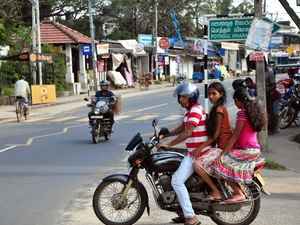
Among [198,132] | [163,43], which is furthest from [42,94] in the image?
[198,132]

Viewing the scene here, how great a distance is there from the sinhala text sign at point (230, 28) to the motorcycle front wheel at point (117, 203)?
5.97 meters

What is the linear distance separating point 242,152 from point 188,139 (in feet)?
2.07

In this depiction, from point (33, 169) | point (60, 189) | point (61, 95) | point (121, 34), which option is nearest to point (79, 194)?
point (60, 189)

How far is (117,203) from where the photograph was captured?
20.9 feet

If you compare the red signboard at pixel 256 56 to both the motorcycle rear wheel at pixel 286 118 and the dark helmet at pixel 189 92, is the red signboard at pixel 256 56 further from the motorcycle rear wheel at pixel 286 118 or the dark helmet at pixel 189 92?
the motorcycle rear wheel at pixel 286 118

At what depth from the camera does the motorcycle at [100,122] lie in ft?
48.1

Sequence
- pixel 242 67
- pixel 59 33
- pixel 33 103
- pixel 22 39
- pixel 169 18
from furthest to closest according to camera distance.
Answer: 1. pixel 242 67
2. pixel 169 18
3. pixel 59 33
4. pixel 22 39
5. pixel 33 103

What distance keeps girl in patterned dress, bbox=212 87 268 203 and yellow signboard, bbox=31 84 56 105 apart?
2400 centimetres

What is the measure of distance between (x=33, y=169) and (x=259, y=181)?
5.78 m

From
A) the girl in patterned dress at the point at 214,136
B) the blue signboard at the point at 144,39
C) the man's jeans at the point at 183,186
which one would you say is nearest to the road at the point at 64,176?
the man's jeans at the point at 183,186

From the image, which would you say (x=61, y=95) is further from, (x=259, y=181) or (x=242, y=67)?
(x=242, y=67)

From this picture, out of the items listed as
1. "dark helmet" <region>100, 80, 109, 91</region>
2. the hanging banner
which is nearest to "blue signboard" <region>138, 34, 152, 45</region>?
"dark helmet" <region>100, 80, 109, 91</region>

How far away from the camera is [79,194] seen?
27.6ft

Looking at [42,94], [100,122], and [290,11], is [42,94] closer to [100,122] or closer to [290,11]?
[100,122]
